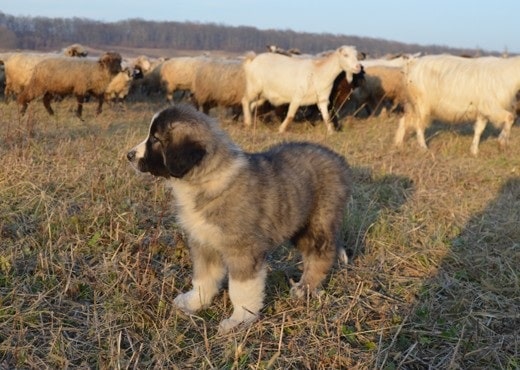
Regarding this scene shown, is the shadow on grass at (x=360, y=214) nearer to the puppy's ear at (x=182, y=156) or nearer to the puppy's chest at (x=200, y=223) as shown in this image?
the puppy's chest at (x=200, y=223)

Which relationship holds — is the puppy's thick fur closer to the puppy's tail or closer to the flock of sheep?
the puppy's tail

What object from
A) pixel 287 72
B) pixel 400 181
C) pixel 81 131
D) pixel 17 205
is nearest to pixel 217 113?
pixel 287 72

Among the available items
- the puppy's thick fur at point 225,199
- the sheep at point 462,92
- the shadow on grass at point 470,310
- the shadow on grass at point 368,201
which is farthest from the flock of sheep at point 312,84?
the puppy's thick fur at point 225,199

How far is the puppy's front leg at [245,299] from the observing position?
3.45 metres

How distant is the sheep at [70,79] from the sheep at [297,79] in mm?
3793

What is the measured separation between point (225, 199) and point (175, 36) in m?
101

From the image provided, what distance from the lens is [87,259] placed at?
425 centimetres

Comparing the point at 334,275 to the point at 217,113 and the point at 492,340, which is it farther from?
the point at 217,113

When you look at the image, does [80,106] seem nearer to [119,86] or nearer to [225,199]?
[119,86]

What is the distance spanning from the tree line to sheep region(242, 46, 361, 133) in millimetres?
72339

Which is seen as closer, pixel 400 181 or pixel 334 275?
pixel 334 275

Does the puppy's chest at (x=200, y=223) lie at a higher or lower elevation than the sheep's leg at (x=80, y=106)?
higher

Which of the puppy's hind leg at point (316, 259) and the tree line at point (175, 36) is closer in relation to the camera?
the puppy's hind leg at point (316, 259)

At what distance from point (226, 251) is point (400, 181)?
3960 millimetres
